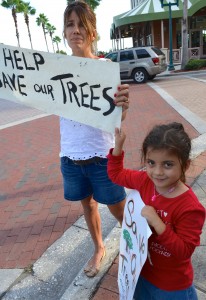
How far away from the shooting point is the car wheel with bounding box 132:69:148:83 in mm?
14523

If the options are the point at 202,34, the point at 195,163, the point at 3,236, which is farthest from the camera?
the point at 202,34

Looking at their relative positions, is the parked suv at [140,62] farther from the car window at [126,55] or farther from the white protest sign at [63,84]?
the white protest sign at [63,84]

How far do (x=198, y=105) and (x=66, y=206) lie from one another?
18.3 ft

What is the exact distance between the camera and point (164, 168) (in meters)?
1.33

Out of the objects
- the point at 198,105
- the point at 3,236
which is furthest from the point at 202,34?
the point at 3,236

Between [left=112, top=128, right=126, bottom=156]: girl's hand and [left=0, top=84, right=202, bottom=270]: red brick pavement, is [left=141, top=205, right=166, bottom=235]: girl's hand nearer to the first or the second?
[left=112, top=128, right=126, bottom=156]: girl's hand

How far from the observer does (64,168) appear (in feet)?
6.78

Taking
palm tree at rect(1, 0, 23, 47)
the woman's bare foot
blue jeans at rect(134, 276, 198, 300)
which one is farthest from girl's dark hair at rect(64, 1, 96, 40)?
palm tree at rect(1, 0, 23, 47)

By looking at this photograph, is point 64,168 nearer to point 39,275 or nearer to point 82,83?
point 82,83

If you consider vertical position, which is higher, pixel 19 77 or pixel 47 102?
pixel 19 77

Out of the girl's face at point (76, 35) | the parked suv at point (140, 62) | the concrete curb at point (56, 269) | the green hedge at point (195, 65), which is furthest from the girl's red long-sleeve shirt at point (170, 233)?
the green hedge at point (195, 65)

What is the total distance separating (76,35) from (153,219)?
1148 millimetres

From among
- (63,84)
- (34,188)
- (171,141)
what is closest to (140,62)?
(34,188)

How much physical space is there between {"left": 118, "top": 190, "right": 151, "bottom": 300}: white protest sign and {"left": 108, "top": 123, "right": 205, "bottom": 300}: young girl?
1.9 inches
